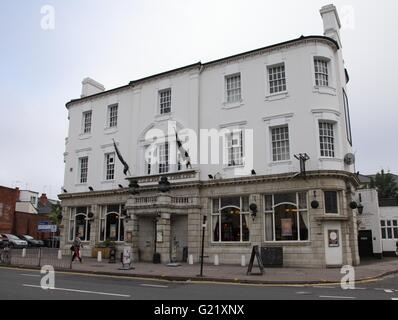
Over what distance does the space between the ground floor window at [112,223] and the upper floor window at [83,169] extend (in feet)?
12.0

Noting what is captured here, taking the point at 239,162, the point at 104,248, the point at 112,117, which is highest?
the point at 112,117

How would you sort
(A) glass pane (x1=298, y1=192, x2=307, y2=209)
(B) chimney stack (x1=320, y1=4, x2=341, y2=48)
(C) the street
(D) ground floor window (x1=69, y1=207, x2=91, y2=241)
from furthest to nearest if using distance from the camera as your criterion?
(D) ground floor window (x1=69, y1=207, x2=91, y2=241) → (B) chimney stack (x1=320, y1=4, x2=341, y2=48) → (A) glass pane (x1=298, y1=192, x2=307, y2=209) → (C) the street

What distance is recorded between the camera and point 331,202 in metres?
22.9

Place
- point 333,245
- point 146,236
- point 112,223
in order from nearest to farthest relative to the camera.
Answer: point 333,245, point 146,236, point 112,223

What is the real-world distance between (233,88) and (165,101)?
5.56 metres

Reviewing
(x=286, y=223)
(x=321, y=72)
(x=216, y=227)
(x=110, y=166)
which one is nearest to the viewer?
(x=286, y=223)

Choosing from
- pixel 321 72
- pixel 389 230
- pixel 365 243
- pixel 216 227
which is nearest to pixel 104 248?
pixel 216 227

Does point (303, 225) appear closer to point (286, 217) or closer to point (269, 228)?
point (286, 217)

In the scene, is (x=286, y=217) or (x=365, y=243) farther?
(x=365, y=243)

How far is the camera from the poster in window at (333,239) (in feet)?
72.6

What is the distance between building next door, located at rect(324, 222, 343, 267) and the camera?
72.0 feet

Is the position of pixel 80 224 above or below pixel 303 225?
above

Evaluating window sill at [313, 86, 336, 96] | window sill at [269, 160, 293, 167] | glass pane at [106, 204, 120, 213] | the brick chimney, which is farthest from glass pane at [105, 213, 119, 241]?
the brick chimney

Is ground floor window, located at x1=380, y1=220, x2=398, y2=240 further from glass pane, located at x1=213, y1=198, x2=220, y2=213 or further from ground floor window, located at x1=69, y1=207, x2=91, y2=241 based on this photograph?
ground floor window, located at x1=69, y1=207, x2=91, y2=241
